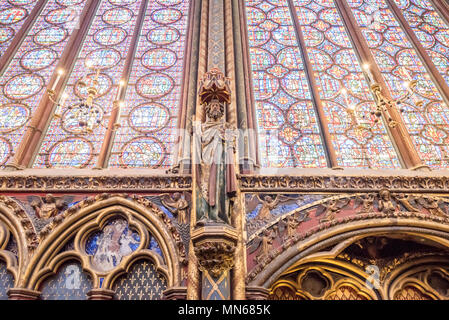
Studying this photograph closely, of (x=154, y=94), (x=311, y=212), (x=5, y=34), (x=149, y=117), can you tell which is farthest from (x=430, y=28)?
(x=5, y=34)

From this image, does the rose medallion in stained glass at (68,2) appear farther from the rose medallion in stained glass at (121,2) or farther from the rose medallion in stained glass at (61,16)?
the rose medallion in stained glass at (121,2)

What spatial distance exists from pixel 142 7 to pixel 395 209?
9.84 metres

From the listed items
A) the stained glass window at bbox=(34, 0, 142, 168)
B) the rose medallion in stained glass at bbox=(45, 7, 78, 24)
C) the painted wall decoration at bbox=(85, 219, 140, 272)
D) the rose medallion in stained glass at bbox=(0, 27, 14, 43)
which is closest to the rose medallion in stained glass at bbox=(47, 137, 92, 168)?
the stained glass window at bbox=(34, 0, 142, 168)

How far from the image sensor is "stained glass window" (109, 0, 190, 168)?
7.70m

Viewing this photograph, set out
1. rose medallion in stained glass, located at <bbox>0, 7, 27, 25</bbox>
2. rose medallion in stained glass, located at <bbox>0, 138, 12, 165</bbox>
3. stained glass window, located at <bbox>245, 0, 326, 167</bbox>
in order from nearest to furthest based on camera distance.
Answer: rose medallion in stained glass, located at <bbox>0, 138, 12, 165</bbox>, stained glass window, located at <bbox>245, 0, 326, 167</bbox>, rose medallion in stained glass, located at <bbox>0, 7, 27, 25</bbox>

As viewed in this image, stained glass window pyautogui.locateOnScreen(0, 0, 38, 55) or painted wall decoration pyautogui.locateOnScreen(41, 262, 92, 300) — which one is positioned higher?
stained glass window pyautogui.locateOnScreen(0, 0, 38, 55)

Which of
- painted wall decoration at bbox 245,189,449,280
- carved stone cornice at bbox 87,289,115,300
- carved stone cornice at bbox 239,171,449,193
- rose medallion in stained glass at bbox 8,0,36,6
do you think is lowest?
carved stone cornice at bbox 87,289,115,300

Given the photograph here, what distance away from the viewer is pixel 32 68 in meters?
9.39

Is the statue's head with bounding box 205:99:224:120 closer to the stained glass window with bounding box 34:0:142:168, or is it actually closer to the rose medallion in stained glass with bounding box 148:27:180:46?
the stained glass window with bounding box 34:0:142:168

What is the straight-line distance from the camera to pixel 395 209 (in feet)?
20.4

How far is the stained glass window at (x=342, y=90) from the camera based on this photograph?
7781 mm

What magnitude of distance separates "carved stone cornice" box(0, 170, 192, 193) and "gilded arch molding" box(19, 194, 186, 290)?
0.24 meters
